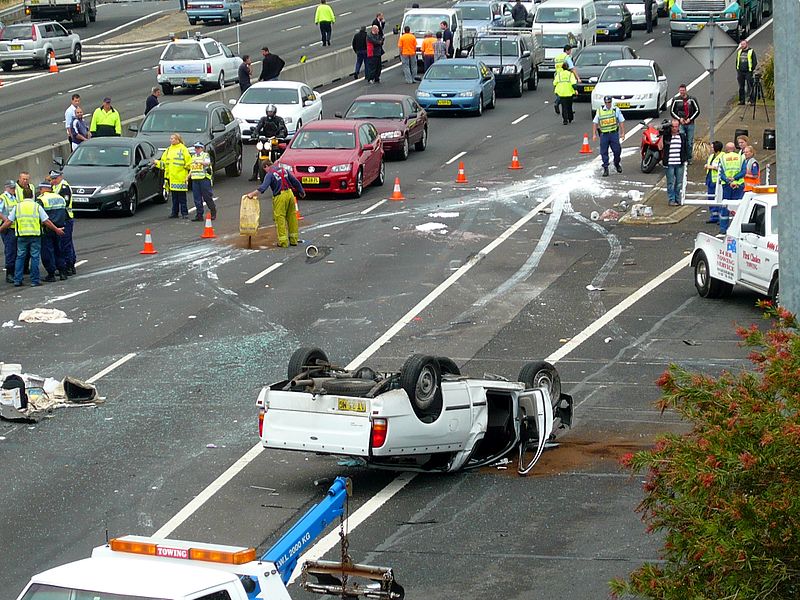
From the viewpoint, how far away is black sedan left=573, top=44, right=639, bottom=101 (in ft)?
143

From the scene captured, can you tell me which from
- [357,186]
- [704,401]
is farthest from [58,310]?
[704,401]

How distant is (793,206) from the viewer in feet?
36.1

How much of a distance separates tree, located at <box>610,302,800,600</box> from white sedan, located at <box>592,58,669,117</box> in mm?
31029

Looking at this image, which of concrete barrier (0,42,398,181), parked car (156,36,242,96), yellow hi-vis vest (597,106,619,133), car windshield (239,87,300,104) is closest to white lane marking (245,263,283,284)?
concrete barrier (0,42,398,181)

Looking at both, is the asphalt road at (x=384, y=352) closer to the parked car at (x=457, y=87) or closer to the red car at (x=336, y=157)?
the red car at (x=336, y=157)

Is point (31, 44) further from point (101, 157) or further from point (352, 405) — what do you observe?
point (352, 405)

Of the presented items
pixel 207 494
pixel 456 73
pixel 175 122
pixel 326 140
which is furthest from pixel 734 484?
pixel 456 73

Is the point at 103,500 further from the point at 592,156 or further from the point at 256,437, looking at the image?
the point at 592,156

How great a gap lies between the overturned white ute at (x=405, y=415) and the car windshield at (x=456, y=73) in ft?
92.3

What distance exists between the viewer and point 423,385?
13.8m

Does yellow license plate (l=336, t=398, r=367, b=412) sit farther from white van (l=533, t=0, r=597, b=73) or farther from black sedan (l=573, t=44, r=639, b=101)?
white van (l=533, t=0, r=597, b=73)

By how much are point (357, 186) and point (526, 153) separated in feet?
21.6

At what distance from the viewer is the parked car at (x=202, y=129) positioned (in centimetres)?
3309

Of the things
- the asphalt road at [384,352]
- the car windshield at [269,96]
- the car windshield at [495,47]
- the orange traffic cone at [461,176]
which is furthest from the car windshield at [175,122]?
the car windshield at [495,47]
